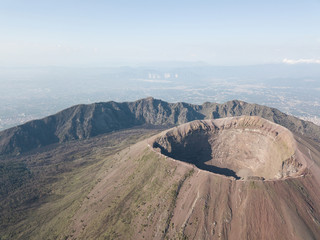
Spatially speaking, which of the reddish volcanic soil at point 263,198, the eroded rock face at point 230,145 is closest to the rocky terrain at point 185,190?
the reddish volcanic soil at point 263,198

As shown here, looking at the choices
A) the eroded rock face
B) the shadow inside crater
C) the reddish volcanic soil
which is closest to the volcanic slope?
the reddish volcanic soil

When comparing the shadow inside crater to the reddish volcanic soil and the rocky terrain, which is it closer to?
the rocky terrain

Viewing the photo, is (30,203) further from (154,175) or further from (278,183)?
(278,183)

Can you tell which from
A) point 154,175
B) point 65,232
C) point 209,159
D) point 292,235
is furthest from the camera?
point 209,159

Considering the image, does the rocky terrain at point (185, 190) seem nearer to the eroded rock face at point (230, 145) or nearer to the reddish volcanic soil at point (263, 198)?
the reddish volcanic soil at point (263, 198)

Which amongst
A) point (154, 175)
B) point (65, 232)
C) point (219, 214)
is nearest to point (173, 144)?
point (154, 175)

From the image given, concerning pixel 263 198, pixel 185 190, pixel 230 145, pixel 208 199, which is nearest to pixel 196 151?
pixel 230 145
